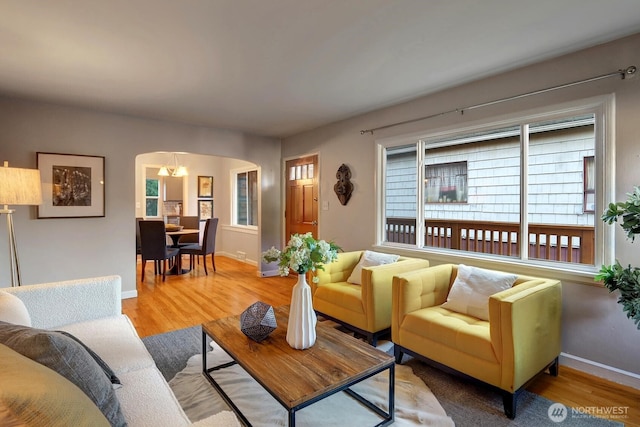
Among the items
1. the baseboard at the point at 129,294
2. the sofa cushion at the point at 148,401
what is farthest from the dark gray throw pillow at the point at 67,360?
the baseboard at the point at 129,294

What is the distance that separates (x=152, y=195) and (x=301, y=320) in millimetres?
6508

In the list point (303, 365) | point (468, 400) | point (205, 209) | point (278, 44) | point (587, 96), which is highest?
point (278, 44)

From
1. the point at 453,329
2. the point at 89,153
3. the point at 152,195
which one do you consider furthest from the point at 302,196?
the point at 152,195

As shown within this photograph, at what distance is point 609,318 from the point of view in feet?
7.72

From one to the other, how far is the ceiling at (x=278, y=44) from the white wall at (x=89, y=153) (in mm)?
338

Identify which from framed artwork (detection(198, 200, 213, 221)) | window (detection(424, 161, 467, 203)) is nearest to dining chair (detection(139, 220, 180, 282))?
framed artwork (detection(198, 200, 213, 221))

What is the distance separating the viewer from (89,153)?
13.2 ft

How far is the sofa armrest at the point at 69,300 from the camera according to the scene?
2.01 m

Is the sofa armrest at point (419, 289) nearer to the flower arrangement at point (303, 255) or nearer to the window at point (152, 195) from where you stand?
the flower arrangement at point (303, 255)

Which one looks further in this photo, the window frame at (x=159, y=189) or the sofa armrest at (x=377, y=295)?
the window frame at (x=159, y=189)

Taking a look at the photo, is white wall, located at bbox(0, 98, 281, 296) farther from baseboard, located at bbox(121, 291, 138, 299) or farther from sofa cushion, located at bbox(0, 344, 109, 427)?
sofa cushion, located at bbox(0, 344, 109, 427)

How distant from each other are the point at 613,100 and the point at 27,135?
5547 millimetres

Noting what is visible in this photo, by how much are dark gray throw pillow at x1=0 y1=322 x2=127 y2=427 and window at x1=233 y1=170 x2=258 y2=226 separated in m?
5.74

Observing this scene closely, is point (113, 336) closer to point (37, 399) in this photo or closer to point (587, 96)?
point (37, 399)
